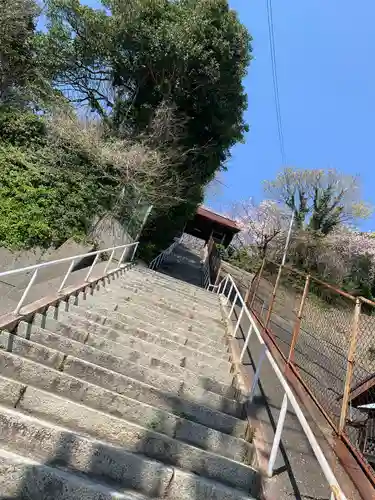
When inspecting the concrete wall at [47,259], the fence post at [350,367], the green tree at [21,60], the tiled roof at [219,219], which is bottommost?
the concrete wall at [47,259]

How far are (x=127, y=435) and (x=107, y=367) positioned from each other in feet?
4.00

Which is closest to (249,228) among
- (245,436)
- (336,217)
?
(336,217)

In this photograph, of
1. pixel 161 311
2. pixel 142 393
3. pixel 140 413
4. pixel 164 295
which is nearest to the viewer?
pixel 140 413

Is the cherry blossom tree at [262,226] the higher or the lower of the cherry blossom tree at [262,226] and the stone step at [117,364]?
the higher

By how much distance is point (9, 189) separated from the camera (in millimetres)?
9391

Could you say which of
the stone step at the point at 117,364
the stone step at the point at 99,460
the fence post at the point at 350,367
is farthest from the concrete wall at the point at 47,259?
the fence post at the point at 350,367

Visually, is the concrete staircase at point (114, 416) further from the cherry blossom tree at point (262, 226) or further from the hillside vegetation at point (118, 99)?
the cherry blossom tree at point (262, 226)

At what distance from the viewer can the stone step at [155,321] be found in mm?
5641

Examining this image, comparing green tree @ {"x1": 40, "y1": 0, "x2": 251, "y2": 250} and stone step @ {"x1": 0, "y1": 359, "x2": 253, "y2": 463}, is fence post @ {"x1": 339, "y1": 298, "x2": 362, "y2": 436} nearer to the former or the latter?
stone step @ {"x1": 0, "y1": 359, "x2": 253, "y2": 463}

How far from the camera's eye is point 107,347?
4.39 meters

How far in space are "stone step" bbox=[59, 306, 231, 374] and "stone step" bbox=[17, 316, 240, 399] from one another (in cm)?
41

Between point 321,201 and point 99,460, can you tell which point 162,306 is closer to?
point 99,460

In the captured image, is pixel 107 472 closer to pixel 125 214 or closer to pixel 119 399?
pixel 119 399

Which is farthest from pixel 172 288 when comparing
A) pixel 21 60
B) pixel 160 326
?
pixel 21 60
